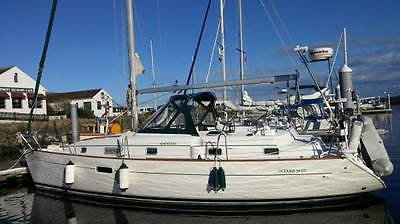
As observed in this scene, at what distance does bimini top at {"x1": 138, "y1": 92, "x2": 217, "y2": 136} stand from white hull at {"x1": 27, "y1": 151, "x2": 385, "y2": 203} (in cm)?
143

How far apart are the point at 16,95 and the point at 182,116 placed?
34829mm

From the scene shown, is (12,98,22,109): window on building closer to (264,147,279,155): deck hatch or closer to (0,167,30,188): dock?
(0,167,30,188): dock

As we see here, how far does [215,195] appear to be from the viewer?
10.6 metres

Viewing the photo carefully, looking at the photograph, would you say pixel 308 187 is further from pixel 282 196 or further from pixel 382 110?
pixel 382 110

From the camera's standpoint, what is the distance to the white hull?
32.9 ft

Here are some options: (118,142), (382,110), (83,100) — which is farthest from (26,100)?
(382,110)

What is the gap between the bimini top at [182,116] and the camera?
11.9 m

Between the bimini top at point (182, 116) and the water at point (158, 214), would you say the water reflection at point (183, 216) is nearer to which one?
the water at point (158, 214)

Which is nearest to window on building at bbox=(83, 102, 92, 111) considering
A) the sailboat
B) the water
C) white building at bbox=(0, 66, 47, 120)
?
white building at bbox=(0, 66, 47, 120)

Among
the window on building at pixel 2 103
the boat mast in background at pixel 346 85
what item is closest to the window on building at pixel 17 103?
the window on building at pixel 2 103

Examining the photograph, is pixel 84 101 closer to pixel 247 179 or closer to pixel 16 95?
pixel 16 95

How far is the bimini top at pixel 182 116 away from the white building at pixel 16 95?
3048 cm

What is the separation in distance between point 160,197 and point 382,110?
188ft

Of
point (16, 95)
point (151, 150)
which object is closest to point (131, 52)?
point (151, 150)
